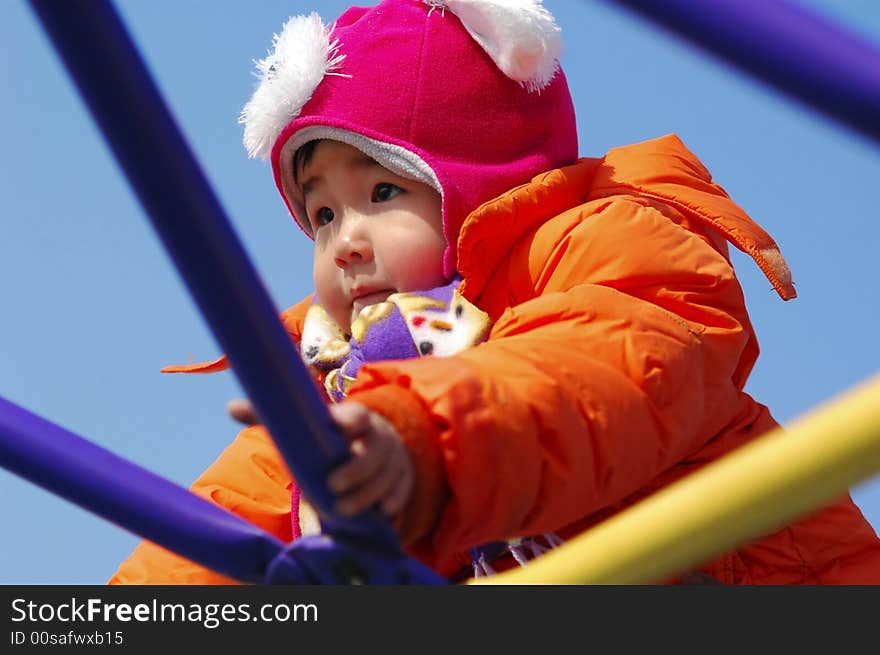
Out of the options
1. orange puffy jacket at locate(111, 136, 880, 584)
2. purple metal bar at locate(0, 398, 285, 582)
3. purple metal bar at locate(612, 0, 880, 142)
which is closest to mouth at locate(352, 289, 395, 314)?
orange puffy jacket at locate(111, 136, 880, 584)

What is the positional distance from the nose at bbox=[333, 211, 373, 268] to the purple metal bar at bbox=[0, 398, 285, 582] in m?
0.72

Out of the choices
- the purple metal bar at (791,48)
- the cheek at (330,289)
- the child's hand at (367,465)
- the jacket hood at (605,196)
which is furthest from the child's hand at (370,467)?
the cheek at (330,289)

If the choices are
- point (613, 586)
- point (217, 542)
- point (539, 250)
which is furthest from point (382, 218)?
point (613, 586)

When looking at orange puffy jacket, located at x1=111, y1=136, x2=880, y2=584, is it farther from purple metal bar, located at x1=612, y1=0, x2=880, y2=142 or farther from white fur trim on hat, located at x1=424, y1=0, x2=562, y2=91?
purple metal bar, located at x1=612, y1=0, x2=880, y2=142

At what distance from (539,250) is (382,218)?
270mm

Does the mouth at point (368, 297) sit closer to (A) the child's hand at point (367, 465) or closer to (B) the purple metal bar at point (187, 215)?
(A) the child's hand at point (367, 465)

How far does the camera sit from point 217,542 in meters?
1.23

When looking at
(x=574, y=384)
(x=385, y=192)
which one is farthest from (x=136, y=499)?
(x=385, y=192)

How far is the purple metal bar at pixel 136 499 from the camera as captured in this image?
1.23 metres

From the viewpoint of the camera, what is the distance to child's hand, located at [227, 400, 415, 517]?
3.53ft

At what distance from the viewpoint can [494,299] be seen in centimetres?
193

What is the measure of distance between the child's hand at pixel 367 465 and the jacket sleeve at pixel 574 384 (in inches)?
0.7

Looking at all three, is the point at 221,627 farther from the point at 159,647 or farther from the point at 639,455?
the point at 639,455

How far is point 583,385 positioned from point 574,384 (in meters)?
0.01
